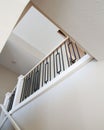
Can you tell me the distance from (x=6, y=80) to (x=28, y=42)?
2019 millimetres

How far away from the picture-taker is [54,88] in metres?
2.29

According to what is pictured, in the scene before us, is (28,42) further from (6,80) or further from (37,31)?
(6,80)

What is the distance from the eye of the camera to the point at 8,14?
932mm

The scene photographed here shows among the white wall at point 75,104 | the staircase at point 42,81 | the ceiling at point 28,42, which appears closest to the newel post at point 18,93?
the staircase at point 42,81

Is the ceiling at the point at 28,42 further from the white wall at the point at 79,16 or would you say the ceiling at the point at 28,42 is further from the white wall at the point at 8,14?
the white wall at the point at 8,14

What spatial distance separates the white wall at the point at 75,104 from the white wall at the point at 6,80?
13.7 feet

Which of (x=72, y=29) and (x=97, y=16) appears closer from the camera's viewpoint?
(x=97, y=16)

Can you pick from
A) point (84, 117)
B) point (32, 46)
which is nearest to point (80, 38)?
point (84, 117)

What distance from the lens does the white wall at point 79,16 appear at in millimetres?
1045

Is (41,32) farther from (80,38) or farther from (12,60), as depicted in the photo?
(80,38)

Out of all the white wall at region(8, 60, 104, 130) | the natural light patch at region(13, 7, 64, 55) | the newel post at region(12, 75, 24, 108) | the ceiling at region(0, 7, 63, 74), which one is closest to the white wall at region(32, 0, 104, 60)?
the white wall at region(8, 60, 104, 130)

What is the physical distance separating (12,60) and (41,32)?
1.81 m

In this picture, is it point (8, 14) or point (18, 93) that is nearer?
point (8, 14)

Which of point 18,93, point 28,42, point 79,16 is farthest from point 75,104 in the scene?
point 28,42
